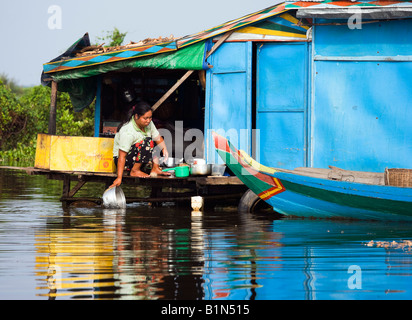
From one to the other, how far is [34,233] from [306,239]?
10.0 feet

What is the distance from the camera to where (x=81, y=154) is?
1088 centimetres

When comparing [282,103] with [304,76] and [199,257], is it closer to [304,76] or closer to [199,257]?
[304,76]

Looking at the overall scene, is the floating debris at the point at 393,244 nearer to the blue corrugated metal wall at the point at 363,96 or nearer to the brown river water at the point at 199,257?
the brown river water at the point at 199,257

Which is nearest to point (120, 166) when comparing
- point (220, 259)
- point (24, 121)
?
point (220, 259)

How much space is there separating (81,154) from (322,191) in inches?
154

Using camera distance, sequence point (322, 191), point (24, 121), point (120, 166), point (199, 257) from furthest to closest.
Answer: point (24, 121) → point (120, 166) → point (322, 191) → point (199, 257)

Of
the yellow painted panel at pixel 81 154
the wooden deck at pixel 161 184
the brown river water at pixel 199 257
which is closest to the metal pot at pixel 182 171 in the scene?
the wooden deck at pixel 161 184

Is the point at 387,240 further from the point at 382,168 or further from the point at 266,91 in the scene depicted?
the point at 266,91

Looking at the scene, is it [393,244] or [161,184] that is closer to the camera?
[393,244]

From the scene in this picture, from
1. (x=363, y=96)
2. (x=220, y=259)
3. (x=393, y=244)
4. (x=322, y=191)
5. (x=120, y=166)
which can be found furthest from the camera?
(x=120, y=166)

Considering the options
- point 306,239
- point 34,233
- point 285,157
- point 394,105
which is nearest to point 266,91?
point 285,157

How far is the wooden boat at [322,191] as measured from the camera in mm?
8906
